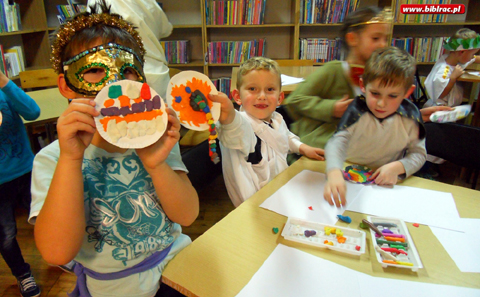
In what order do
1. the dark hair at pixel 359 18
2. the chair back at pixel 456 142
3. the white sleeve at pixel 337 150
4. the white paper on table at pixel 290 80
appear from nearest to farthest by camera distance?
the white sleeve at pixel 337 150 < the dark hair at pixel 359 18 < the chair back at pixel 456 142 < the white paper on table at pixel 290 80

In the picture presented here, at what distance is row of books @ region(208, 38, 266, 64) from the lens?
4.21 metres

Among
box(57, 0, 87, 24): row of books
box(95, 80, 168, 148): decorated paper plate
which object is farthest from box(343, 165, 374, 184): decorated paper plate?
box(57, 0, 87, 24): row of books

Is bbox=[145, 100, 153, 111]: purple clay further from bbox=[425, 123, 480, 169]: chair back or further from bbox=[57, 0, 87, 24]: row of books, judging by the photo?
bbox=[57, 0, 87, 24]: row of books

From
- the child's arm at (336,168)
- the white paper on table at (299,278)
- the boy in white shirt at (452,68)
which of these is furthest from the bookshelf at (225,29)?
the white paper on table at (299,278)

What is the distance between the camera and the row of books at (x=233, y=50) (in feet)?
13.8

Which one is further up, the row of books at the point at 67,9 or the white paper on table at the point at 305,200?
the row of books at the point at 67,9

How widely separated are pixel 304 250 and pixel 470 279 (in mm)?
374

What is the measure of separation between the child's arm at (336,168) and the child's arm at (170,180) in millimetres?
450

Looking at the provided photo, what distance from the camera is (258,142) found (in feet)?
4.38

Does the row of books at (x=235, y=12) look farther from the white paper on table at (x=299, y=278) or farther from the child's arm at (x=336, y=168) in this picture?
the white paper on table at (x=299, y=278)

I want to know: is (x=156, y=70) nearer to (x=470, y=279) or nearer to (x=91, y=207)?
(x=91, y=207)

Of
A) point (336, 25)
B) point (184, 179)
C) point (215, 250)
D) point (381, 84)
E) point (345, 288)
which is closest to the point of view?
point (345, 288)

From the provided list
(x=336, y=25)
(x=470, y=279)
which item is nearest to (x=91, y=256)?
(x=470, y=279)

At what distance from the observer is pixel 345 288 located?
2.21ft
